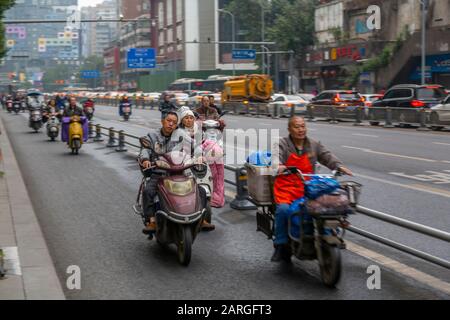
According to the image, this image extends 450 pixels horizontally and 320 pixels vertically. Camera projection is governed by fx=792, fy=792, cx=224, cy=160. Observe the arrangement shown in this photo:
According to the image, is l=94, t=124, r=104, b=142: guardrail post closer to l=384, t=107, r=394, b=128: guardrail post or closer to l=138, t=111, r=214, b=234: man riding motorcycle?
l=384, t=107, r=394, b=128: guardrail post

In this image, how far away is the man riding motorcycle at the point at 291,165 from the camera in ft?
25.8

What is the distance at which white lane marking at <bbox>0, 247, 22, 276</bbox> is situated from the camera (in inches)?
306

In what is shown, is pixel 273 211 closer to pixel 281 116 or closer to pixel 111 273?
pixel 111 273

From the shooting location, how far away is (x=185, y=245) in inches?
327

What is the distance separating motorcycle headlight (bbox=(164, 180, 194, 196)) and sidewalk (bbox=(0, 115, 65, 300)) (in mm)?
1484

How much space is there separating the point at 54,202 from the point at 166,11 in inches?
5005

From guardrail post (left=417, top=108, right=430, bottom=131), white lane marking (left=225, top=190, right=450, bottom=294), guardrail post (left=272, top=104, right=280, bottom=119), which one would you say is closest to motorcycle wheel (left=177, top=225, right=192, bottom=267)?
white lane marking (left=225, top=190, right=450, bottom=294)

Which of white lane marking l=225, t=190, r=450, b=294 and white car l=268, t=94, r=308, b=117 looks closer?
white lane marking l=225, t=190, r=450, b=294

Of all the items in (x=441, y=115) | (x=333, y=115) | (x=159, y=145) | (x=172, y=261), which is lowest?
(x=172, y=261)

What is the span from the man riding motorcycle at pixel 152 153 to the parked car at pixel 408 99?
2455cm

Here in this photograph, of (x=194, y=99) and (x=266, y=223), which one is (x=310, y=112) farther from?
(x=266, y=223)

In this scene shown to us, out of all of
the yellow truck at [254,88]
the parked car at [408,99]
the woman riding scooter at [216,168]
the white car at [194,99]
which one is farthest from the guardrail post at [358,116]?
the woman riding scooter at [216,168]

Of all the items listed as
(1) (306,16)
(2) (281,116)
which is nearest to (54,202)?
(2) (281,116)

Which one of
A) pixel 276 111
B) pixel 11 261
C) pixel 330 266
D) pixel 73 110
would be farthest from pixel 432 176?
pixel 276 111
